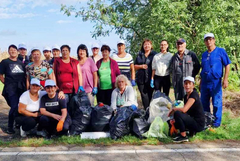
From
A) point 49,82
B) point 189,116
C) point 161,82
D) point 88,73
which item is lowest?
point 189,116

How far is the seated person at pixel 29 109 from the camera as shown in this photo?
5.18 m

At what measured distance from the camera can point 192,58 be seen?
573cm

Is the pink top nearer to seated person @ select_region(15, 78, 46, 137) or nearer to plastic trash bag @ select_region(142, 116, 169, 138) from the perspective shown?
seated person @ select_region(15, 78, 46, 137)

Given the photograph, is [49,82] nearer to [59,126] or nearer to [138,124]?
[59,126]

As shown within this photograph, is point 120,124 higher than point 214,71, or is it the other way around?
point 214,71

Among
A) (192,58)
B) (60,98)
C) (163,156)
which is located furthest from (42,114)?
(192,58)

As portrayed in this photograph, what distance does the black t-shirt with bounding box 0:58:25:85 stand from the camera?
18.8ft

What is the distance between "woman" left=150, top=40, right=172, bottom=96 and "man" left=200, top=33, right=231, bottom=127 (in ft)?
2.58

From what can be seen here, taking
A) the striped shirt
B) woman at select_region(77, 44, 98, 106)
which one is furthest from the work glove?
the striped shirt

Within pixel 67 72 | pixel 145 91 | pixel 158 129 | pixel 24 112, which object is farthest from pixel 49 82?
pixel 145 91

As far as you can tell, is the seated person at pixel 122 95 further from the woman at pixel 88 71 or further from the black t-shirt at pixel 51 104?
the black t-shirt at pixel 51 104

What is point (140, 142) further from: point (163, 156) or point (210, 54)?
point (210, 54)

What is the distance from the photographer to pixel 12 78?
5.78 metres

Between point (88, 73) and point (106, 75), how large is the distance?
38 centimetres
